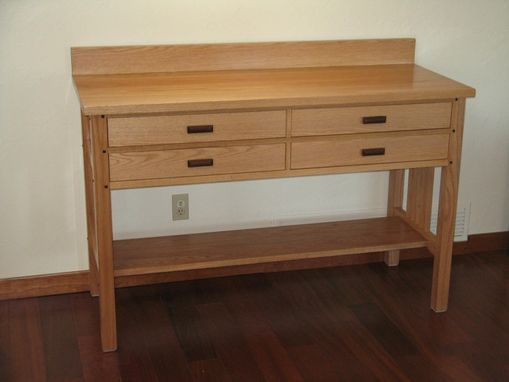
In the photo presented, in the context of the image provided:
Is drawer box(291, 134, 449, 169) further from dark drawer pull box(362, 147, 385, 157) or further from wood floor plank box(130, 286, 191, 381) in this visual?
wood floor plank box(130, 286, 191, 381)

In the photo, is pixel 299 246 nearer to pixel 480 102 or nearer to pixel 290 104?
pixel 290 104

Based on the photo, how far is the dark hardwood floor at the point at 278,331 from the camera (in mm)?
2562

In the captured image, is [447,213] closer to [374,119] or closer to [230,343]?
[374,119]

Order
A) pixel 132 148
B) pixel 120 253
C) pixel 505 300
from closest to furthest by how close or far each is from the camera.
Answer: pixel 132 148
pixel 120 253
pixel 505 300

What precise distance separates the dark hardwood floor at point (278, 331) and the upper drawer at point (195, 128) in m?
0.70

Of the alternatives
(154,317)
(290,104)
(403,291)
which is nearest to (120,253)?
(154,317)

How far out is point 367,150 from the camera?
105 inches

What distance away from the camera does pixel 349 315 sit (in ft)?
9.57

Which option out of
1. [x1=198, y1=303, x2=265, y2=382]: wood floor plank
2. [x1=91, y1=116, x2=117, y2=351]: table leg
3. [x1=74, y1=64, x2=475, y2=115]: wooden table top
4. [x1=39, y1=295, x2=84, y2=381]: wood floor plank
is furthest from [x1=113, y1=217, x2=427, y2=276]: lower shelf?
[x1=74, y1=64, x2=475, y2=115]: wooden table top

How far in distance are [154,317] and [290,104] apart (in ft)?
3.03

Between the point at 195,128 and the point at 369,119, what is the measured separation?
0.57m

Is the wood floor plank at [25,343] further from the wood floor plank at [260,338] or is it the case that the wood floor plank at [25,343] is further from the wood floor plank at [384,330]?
the wood floor plank at [384,330]

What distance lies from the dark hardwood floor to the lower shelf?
0.21m

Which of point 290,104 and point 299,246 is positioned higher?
point 290,104
